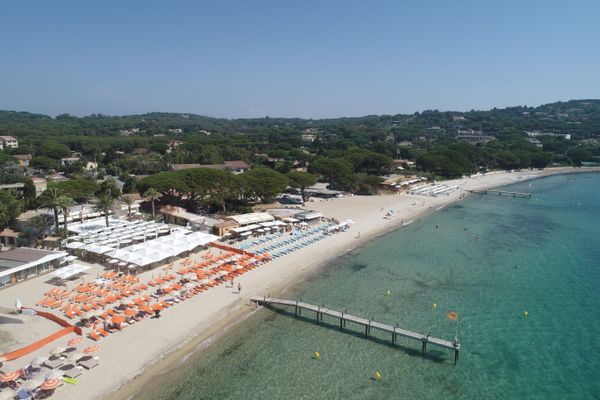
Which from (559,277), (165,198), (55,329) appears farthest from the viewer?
(165,198)

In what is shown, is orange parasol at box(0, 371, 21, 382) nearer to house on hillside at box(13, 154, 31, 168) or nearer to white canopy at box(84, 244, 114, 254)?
white canopy at box(84, 244, 114, 254)

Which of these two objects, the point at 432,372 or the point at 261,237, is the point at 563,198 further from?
the point at 432,372

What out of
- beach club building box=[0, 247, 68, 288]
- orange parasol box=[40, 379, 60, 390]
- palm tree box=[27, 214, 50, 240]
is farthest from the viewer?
palm tree box=[27, 214, 50, 240]

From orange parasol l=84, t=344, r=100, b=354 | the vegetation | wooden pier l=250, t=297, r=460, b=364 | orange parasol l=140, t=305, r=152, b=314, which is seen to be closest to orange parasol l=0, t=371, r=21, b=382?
orange parasol l=84, t=344, r=100, b=354

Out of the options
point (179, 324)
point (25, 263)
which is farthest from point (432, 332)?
point (25, 263)

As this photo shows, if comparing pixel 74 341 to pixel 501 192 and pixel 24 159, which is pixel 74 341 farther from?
pixel 24 159

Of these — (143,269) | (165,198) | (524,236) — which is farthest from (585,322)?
(165,198)

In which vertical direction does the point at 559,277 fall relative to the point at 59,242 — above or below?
below
